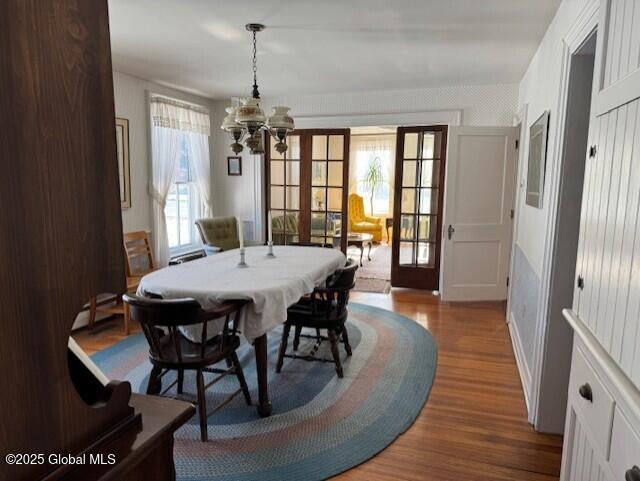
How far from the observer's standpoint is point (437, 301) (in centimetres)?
494

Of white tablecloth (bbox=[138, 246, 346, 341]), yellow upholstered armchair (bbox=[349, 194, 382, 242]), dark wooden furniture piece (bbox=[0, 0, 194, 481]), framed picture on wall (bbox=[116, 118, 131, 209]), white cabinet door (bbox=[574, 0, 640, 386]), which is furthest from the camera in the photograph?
yellow upholstered armchair (bbox=[349, 194, 382, 242])

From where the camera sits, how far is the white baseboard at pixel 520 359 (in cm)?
272

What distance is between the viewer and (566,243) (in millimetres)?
2209

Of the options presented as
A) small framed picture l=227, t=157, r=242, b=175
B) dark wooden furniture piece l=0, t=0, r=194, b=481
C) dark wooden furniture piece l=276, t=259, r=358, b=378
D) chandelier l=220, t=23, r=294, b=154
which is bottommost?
dark wooden furniture piece l=276, t=259, r=358, b=378

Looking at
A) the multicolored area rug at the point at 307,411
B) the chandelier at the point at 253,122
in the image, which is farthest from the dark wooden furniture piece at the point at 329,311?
the chandelier at the point at 253,122

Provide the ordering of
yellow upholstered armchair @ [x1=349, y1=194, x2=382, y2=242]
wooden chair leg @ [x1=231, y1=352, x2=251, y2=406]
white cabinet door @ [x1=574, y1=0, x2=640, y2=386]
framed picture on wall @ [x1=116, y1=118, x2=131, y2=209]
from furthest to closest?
yellow upholstered armchair @ [x1=349, y1=194, x2=382, y2=242] < framed picture on wall @ [x1=116, y1=118, x2=131, y2=209] < wooden chair leg @ [x1=231, y1=352, x2=251, y2=406] < white cabinet door @ [x1=574, y1=0, x2=640, y2=386]

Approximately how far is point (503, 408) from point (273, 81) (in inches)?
153

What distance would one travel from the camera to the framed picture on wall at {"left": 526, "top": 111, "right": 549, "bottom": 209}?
2.69 metres

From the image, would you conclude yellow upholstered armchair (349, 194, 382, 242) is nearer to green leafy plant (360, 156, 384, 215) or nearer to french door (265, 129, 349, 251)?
green leafy plant (360, 156, 384, 215)

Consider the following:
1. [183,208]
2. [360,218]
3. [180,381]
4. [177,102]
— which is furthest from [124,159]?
[360,218]

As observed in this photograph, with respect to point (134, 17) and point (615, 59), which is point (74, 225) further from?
point (134, 17)

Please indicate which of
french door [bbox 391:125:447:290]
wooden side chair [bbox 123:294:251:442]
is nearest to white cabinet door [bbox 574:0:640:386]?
wooden side chair [bbox 123:294:251:442]

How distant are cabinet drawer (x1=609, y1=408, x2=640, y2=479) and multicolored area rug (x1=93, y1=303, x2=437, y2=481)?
50.3 inches

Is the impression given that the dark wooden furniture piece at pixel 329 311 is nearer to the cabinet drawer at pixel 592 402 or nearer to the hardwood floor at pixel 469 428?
the hardwood floor at pixel 469 428
